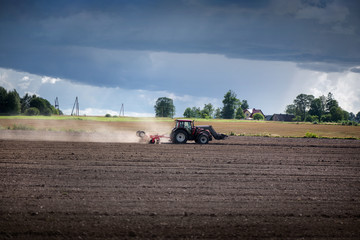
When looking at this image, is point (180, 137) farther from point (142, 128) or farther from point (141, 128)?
point (141, 128)

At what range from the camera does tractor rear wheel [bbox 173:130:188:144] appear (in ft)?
79.9

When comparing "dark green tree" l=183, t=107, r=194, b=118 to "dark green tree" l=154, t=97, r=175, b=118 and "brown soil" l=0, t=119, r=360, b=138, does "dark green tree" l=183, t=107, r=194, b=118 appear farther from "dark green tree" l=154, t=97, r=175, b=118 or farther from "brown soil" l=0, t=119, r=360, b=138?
"brown soil" l=0, t=119, r=360, b=138

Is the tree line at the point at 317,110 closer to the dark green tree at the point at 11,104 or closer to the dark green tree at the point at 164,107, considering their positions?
the dark green tree at the point at 164,107

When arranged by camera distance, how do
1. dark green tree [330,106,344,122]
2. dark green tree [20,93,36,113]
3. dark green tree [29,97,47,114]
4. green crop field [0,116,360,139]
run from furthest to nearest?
dark green tree [330,106,344,122]
dark green tree [20,93,36,113]
dark green tree [29,97,47,114]
green crop field [0,116,360,139]

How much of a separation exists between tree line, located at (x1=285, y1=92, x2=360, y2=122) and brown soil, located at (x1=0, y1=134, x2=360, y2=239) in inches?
4249

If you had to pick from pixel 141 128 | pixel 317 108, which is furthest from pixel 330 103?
pixel 141 128

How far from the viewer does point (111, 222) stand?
23.6ft

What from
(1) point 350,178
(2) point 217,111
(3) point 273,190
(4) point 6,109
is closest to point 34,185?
(3) point 273,190

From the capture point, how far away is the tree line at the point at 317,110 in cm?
11667

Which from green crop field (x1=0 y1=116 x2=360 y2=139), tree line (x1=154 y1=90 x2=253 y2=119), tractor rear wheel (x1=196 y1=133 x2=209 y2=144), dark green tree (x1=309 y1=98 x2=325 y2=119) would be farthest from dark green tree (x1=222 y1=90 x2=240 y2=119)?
tractor rear wheel (x1=196 y1=133 x2=209 y2=144)

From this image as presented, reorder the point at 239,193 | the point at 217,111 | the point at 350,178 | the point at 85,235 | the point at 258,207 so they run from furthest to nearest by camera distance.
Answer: the point at 217,111
the point at 350,178
the point at 239,193
the point at 258,207
the point at 85,235

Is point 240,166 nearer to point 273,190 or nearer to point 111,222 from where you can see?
point 273,190

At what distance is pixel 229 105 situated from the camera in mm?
122750

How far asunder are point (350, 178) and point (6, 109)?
75190 mm
